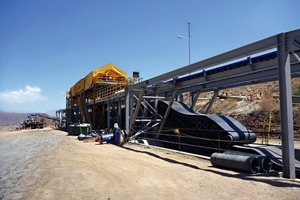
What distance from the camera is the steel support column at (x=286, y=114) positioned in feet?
23.7

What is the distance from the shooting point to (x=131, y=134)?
18.2 meters

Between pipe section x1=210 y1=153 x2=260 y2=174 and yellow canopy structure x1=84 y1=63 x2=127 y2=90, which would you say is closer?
pipe section x1=210 y1=153 x2=260 y2=174

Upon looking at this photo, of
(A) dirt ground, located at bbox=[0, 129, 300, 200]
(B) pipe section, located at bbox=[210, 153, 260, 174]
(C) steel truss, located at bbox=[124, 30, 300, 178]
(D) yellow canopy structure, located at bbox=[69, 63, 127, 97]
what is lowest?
(A) dirt ground, located at bbox=[0, 129, 300, 200]

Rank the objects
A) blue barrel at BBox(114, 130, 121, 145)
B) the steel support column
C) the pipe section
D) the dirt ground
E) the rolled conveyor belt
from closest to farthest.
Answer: the dirt ground, the steel support column, the pipe section, the rolled conveyor belt, blue barrel at BBox(114, 130, 121, 145)

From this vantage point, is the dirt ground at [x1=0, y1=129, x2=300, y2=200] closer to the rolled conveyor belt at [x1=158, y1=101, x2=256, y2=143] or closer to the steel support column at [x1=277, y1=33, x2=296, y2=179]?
the steel support column at [x1=277, y1=33, x2=296, y2=179]

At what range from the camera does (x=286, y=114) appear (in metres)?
7.32

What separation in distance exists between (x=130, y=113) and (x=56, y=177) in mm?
10732

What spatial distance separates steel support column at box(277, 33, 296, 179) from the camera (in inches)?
285

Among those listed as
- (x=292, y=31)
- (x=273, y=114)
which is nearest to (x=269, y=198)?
(x=292, y=31)

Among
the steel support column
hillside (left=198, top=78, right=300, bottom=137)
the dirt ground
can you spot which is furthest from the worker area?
hillside (left=198, top=78, right=300, bottom=137)

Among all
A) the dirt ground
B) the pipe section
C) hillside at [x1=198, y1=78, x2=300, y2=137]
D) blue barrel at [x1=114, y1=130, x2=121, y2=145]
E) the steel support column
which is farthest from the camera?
hillside at [x1=198, y1=78, x2=300, y2=137]

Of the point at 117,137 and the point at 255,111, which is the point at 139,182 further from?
the point at 255,111

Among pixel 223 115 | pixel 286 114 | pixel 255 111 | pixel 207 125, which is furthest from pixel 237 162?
pixel 255 111

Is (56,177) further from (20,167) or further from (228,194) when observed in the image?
(228,194)
